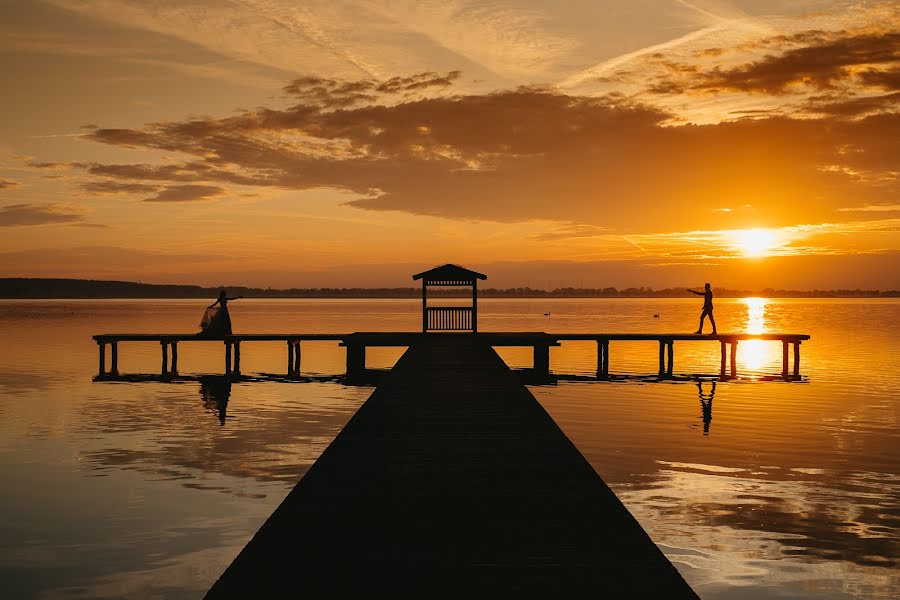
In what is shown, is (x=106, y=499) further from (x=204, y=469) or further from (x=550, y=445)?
(x=550, y=445)

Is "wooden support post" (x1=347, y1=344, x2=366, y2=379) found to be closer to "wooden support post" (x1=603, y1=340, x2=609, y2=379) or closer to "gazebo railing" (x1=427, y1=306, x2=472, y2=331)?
"gazebo railing" (x1=427, y1=306, x2=472, y2=331)

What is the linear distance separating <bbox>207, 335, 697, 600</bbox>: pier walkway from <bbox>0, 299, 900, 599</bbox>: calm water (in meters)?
2.17

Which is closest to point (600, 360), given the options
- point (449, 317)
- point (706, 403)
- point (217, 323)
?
point (449, 317)

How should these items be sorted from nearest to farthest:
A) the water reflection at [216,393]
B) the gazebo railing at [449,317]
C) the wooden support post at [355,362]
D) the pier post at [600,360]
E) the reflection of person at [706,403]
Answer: the reflection of person at [706,403], the water reflection at [216,393], the wooden support post at [355,362], the gazebo railing at [449,317], the pier post at [600,360]

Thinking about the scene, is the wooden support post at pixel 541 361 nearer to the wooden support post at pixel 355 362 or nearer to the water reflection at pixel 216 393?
the wooden support post at pixel 355 362

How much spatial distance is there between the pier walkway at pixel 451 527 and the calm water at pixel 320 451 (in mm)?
2168

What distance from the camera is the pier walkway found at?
21.1 feet

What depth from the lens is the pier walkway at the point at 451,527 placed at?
6.43 m

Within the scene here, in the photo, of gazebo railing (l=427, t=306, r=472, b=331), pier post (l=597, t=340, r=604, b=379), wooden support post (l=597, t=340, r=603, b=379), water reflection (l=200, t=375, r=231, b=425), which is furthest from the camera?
wooden support post (l=597, t=340, r=603, b=379)

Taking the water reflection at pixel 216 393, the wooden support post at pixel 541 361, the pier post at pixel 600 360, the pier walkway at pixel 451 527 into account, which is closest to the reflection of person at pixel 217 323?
the water reflection at pixel 216 393

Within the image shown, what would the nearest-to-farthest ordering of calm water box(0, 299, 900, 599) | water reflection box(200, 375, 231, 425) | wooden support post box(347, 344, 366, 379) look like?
calm water box(0, 299, 900, 599), water reflection box(200, 375, 231, 425), wooden support post box(347, 344, 366, 379)

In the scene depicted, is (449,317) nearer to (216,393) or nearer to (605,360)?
(605,360)

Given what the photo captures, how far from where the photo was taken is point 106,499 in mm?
14414

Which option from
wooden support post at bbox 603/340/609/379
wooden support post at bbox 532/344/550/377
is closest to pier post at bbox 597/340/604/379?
wooden support post at bbox 603/340/609/379
